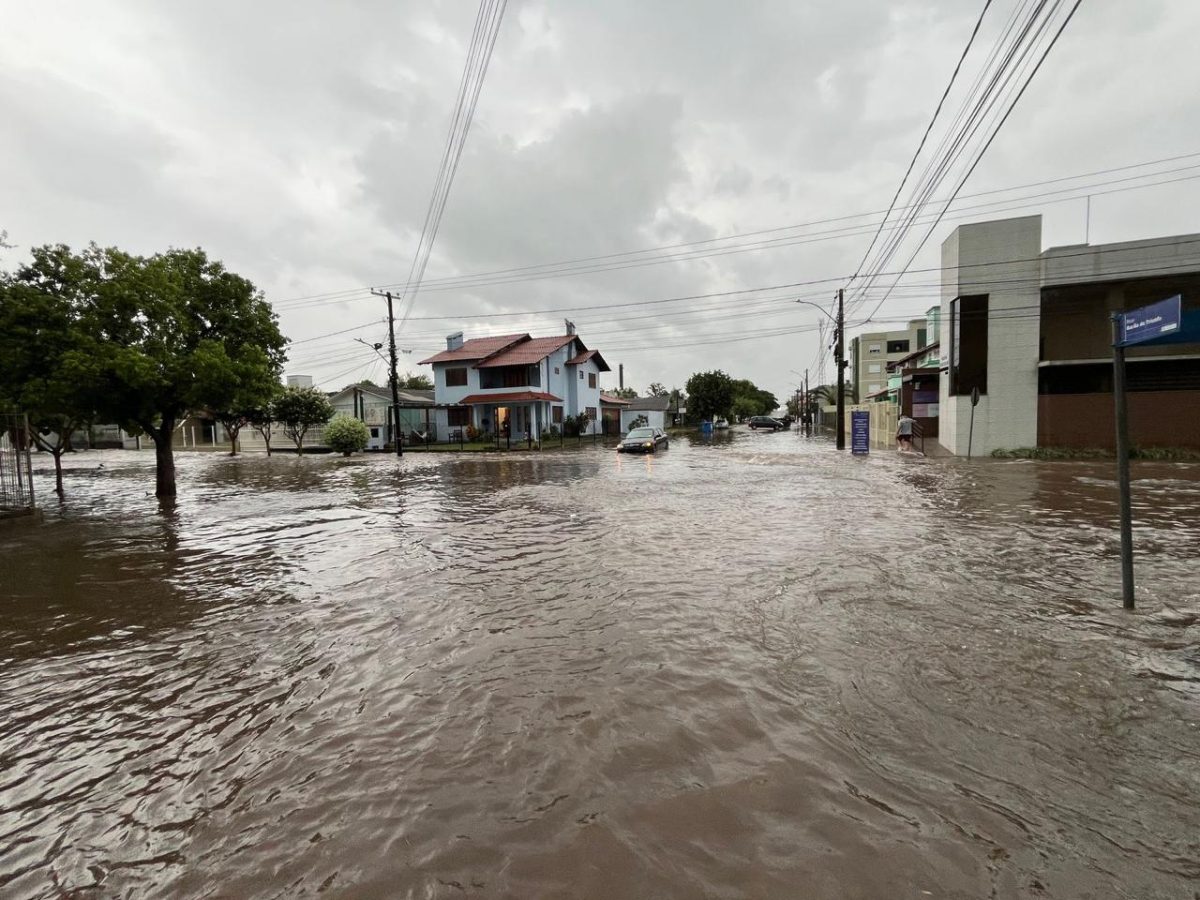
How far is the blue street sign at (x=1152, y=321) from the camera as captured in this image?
4.46m

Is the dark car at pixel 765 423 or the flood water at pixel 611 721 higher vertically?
the dark car at pixel 765 423

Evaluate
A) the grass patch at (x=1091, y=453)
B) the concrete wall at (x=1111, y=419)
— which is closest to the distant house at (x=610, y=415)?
the grass patch at (x=1091, y=453)

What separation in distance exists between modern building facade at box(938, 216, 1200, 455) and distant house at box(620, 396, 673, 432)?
36014 mm

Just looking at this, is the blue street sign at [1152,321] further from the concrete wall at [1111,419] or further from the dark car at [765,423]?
the dark car at [765,423]

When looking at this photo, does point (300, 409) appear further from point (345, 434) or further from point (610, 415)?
point (610, 415)

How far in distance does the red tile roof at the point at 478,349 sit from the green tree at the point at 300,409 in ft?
26.2

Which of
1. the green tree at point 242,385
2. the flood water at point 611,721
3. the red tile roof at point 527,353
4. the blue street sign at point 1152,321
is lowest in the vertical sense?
the flood water at point 611,721

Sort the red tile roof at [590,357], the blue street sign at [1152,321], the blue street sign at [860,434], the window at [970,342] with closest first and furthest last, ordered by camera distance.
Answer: the blue street sign at [1152,321] → the window at [970,342] → the blue street sign at [860,434] → the red tile roof at [590,357]

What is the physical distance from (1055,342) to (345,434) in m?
35.4

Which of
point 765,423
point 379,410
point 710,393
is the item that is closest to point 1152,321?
point 379,410

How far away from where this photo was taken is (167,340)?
13.7 meters

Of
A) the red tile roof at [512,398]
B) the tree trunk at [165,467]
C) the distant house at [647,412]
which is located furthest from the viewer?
the distant house at [647,412]

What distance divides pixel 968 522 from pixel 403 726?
9925 millimetres

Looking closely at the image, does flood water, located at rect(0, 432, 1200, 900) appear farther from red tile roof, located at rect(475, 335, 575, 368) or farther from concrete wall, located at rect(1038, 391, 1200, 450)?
red tile roof, located at rect(475, 335, 575, 368)
